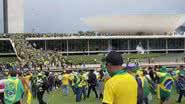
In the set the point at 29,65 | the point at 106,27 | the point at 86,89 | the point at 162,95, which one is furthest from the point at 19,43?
the point at 162,95

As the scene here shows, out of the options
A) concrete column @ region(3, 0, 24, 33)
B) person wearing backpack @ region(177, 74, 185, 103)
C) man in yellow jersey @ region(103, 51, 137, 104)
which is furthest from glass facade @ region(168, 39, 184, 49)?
man in yellow jersey @ region(103, 51, 137, 104)

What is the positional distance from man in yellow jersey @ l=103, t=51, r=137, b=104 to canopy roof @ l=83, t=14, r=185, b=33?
101m

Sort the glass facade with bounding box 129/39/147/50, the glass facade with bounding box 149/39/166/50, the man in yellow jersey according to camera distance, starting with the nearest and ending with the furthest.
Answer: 1. the man in yellow jersey
2. the glass facade with bounding box 129/39/147/50
3. the glass facade with bounding box 149/39/166/50

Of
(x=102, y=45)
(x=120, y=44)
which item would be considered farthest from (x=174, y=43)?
(x=102, y=45)

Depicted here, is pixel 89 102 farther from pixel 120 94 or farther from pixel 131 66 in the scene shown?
pixel 120 94

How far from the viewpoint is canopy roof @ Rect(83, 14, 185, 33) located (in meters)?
108

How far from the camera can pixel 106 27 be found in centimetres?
11100

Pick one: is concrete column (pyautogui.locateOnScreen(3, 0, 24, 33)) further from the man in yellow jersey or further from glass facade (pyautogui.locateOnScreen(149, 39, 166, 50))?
the man in yellow jersey

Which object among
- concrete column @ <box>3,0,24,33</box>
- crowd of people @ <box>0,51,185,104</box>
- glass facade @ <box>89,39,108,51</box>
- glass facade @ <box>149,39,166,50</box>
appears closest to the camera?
crowd of people @ <box>0,51,185,104</box>

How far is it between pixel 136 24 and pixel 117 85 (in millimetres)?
102200

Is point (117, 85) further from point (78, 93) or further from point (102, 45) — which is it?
point (102, 45)

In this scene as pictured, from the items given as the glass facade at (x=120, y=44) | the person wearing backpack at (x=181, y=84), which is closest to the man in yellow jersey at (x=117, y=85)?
the person wearing backpack at (x=181, y=84)

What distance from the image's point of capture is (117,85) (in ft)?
21.2

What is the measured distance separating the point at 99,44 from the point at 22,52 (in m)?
29.6
